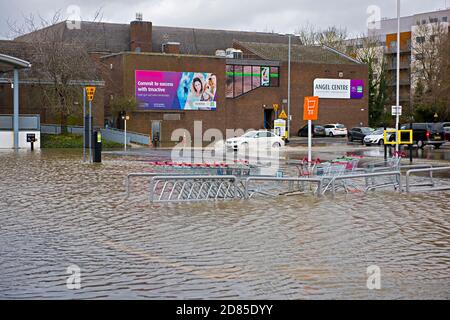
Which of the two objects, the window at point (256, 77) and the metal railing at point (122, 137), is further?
the window at point (256, 77)

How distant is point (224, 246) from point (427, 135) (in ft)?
119

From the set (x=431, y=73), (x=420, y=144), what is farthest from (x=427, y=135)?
(x=431, y=73)

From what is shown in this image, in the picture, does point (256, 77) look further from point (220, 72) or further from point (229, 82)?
point (220, 72)

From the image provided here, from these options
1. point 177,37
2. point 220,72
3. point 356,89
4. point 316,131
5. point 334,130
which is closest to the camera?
point 220,72

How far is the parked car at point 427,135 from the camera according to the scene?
44.5 m

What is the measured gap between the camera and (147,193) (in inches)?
690

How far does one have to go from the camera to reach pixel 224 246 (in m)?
10.4

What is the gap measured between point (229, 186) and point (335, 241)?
6.20 meters

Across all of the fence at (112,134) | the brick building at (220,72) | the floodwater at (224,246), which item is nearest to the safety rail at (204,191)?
the floodwater at (224,246)

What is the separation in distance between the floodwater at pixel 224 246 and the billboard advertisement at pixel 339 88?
53.4 meters

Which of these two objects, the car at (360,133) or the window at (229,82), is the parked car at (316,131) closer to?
the window at (229,82)

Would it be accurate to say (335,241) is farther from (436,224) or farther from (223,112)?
(223,112)

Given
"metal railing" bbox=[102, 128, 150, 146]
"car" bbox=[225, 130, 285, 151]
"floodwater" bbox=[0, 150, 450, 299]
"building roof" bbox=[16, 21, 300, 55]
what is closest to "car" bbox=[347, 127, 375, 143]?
"car" bbox=[225, 130, 285, 151]
